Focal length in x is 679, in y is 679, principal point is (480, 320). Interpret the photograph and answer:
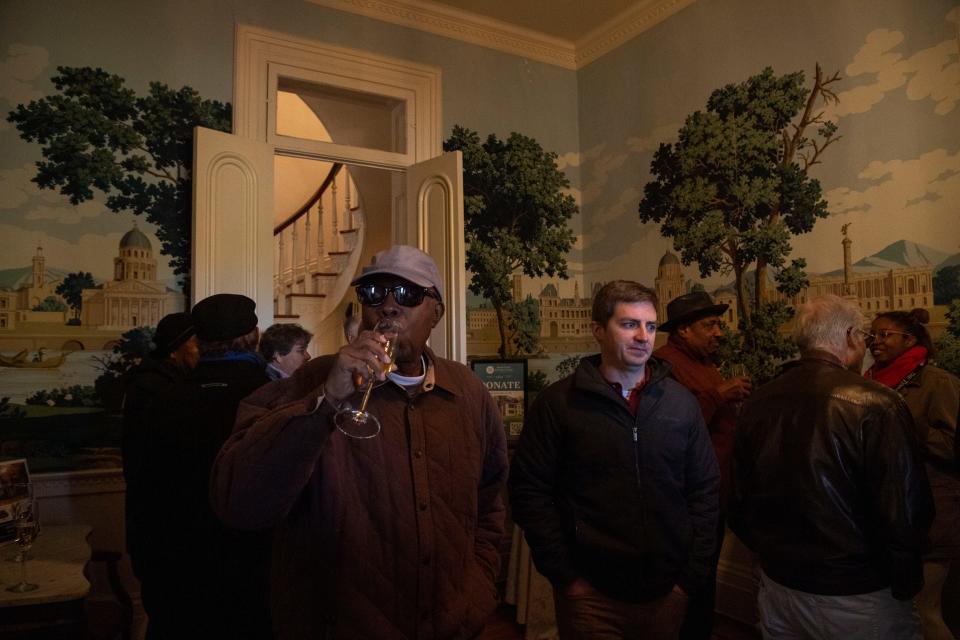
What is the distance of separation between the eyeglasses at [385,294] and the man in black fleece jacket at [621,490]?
861 millimetres

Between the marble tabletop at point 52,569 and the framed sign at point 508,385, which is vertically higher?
the framed sign at point 508,385

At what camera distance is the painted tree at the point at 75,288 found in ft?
12.6

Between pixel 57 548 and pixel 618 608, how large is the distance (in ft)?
7.47

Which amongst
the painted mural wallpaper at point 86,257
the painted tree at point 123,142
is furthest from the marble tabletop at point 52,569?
the painted tree at point 123,142

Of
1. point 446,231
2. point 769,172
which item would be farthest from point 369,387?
point 769,172

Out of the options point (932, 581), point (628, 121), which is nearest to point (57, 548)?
point (932, 581)

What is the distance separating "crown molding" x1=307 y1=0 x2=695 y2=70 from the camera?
16.4 feet

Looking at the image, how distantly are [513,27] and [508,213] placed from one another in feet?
5.01

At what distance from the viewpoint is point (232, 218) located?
13.6 ft

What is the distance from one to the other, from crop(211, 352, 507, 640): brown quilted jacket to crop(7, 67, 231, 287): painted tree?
124 inches

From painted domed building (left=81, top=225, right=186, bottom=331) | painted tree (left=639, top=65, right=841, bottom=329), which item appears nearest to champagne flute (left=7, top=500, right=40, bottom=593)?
painted domed building (left=81, top=225, right=186, bottom=331)

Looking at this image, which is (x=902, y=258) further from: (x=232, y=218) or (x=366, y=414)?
(x=232, y=218)

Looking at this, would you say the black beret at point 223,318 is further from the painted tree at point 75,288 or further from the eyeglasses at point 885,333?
the eyeglasses at point 885,333

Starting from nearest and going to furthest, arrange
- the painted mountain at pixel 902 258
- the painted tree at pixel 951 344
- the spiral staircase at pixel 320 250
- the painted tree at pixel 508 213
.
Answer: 1. the painted tree at pixel 951 344
2. the painted mountain at pixel 902 258
3. the painted tree at pixel 508 213
4. the spiral staircase at pixel 320 250
